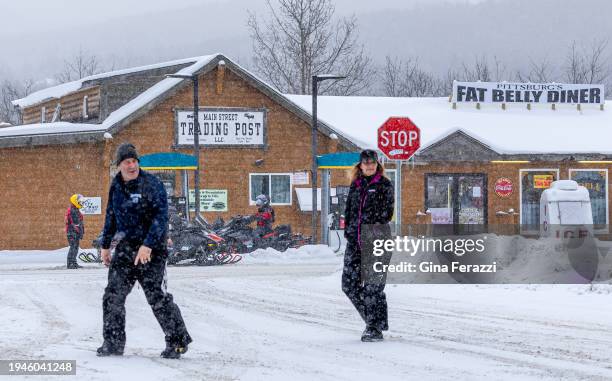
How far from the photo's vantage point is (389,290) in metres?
15.1

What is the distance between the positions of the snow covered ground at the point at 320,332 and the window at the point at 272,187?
50.3 feet

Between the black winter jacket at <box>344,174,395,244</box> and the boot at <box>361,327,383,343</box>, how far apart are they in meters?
0.79

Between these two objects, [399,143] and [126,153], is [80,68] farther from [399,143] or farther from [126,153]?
[126,153]

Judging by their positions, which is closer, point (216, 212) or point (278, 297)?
point (278, 297)

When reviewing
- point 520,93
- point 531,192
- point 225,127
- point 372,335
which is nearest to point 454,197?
point 531,192

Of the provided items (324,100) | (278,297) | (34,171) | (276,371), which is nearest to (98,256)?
(34,171)

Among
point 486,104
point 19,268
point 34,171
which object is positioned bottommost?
point 19,268

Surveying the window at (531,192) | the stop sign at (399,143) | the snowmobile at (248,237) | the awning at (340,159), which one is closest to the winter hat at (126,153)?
the stop sign at (399,143)

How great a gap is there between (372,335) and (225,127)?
23496 millimetres

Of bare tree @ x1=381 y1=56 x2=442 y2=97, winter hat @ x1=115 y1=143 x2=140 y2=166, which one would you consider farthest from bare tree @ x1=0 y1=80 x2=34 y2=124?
winter hat @ x1=115 y1=143 x2=140 y2=166

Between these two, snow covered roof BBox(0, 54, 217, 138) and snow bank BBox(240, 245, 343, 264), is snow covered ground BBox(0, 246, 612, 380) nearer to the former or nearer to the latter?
snow bank BBox(240, 245, 343, 264)

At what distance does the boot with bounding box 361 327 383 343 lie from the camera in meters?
9.81

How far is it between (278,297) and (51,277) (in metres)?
6.36

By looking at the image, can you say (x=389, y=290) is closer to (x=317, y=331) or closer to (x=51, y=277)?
(x=317, y=331)
